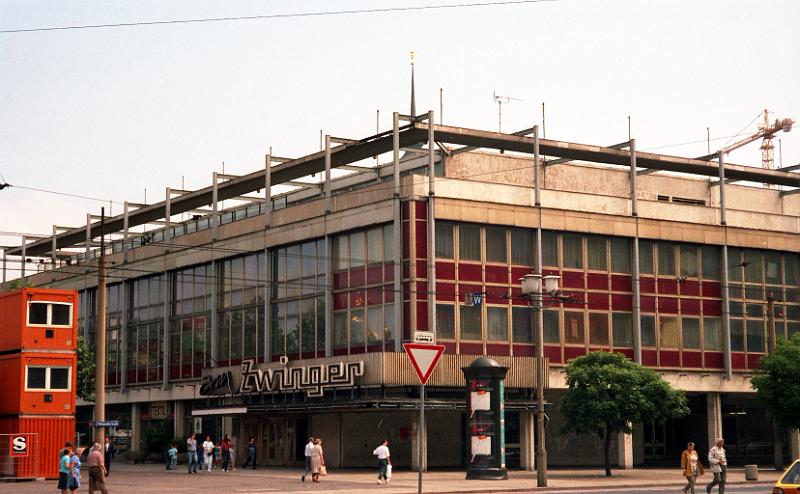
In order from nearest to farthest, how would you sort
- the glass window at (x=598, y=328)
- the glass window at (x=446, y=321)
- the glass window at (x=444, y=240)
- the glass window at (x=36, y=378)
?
1. the glass window at (x=36, y=378)
2. the glass window at (x=446, y=321)
3. the glass window at (x=444, y=240)
4. the glass window at (x=598, y=328)

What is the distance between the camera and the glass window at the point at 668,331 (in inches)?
2371

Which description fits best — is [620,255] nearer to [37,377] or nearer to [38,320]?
[38,320]

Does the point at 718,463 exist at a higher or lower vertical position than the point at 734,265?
lower

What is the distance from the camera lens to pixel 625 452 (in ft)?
189

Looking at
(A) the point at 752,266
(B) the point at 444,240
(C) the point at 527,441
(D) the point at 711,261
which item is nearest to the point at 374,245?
(B) the point at 444,240

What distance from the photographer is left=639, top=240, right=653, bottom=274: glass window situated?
59.9m

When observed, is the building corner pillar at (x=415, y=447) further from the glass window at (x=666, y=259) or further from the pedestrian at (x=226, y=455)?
the glass window at (x=666, y=259)

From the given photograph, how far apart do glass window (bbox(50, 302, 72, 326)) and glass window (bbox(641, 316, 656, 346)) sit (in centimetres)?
2797

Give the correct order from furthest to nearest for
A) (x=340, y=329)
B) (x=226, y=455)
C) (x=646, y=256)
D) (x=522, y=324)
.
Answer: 1. (x=646, y=256)
2. (x=340, y=329)
3. (x=522, y=324)
4. (x=226, y=455)

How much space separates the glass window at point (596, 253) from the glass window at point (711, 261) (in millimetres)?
6323

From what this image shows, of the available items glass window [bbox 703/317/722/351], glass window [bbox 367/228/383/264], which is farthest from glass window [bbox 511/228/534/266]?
glass window [bbox 703/317/722/351]

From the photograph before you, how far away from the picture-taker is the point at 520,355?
5594 centimetres

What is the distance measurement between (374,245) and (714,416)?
20.2m

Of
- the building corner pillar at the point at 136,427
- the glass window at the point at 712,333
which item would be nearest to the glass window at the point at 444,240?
the glass window at the point at 712,333
